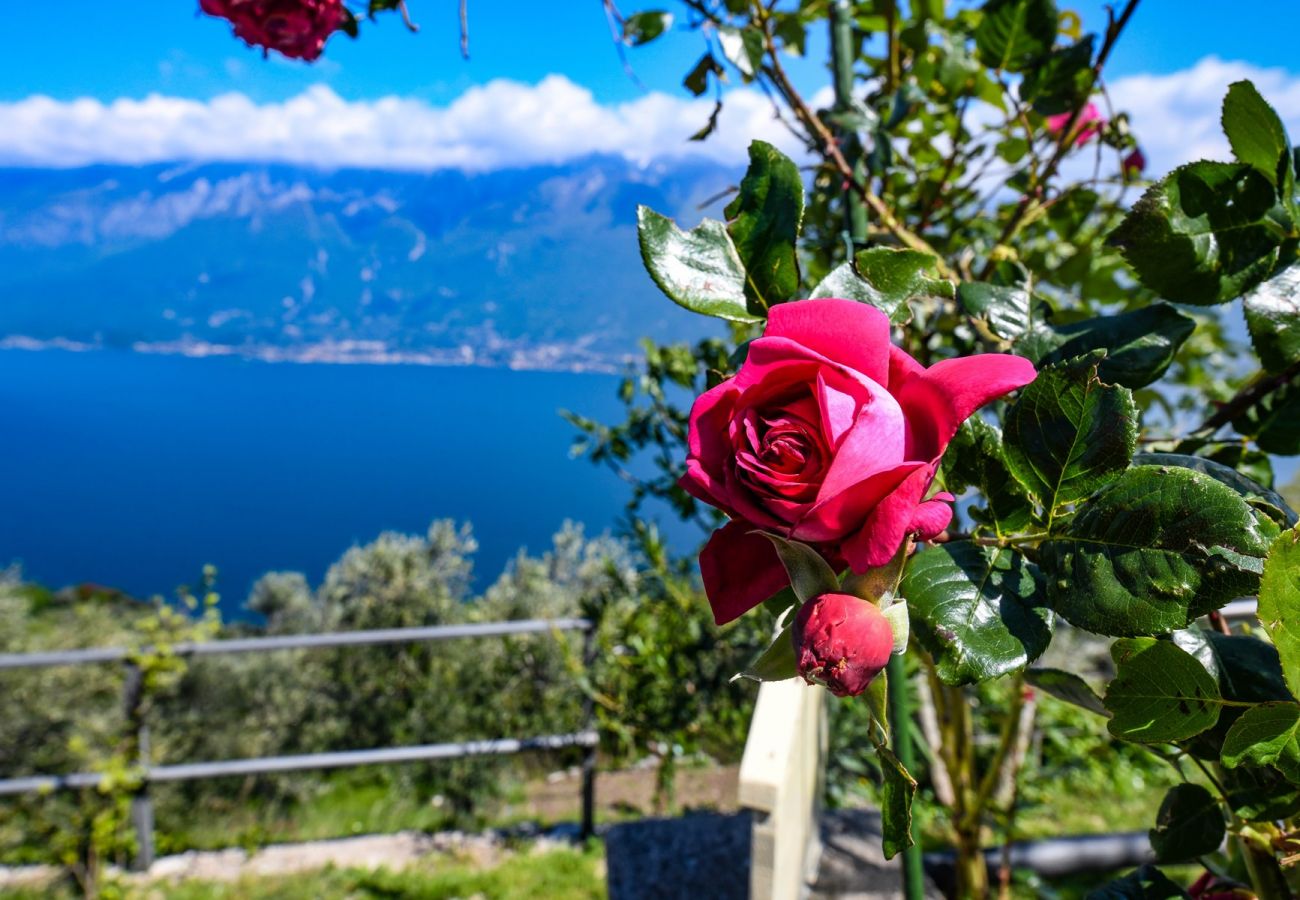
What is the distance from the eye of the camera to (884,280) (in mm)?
427

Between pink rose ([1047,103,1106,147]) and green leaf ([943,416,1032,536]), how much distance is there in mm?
789

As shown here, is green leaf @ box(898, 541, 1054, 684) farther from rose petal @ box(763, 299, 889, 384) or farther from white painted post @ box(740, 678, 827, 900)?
white painted post @ box(740, 678, 827, 900)

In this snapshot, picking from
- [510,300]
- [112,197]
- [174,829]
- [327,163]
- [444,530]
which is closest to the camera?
[174,829]

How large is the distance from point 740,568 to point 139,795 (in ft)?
14.3

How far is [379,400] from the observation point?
214 feet

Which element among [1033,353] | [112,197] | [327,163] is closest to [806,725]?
[1033,353]

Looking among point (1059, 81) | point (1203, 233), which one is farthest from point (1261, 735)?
point (1059, 81)

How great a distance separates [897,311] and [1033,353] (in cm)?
10

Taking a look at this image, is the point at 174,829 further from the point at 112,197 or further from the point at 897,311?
the point at 112,197

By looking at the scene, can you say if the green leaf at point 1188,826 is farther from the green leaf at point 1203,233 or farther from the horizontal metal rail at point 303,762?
the horizontal metal rail at point 303,762

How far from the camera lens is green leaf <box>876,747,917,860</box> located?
12.0 inches

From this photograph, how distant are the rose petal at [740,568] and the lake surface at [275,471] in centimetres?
2386

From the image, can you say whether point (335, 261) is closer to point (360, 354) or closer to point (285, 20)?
point (360, 354)

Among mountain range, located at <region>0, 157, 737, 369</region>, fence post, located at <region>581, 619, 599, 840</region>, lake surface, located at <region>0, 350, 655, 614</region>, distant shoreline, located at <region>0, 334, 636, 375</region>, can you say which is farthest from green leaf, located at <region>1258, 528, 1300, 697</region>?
distant shoreline, located at <region>0, 334, 636, 375</region>
